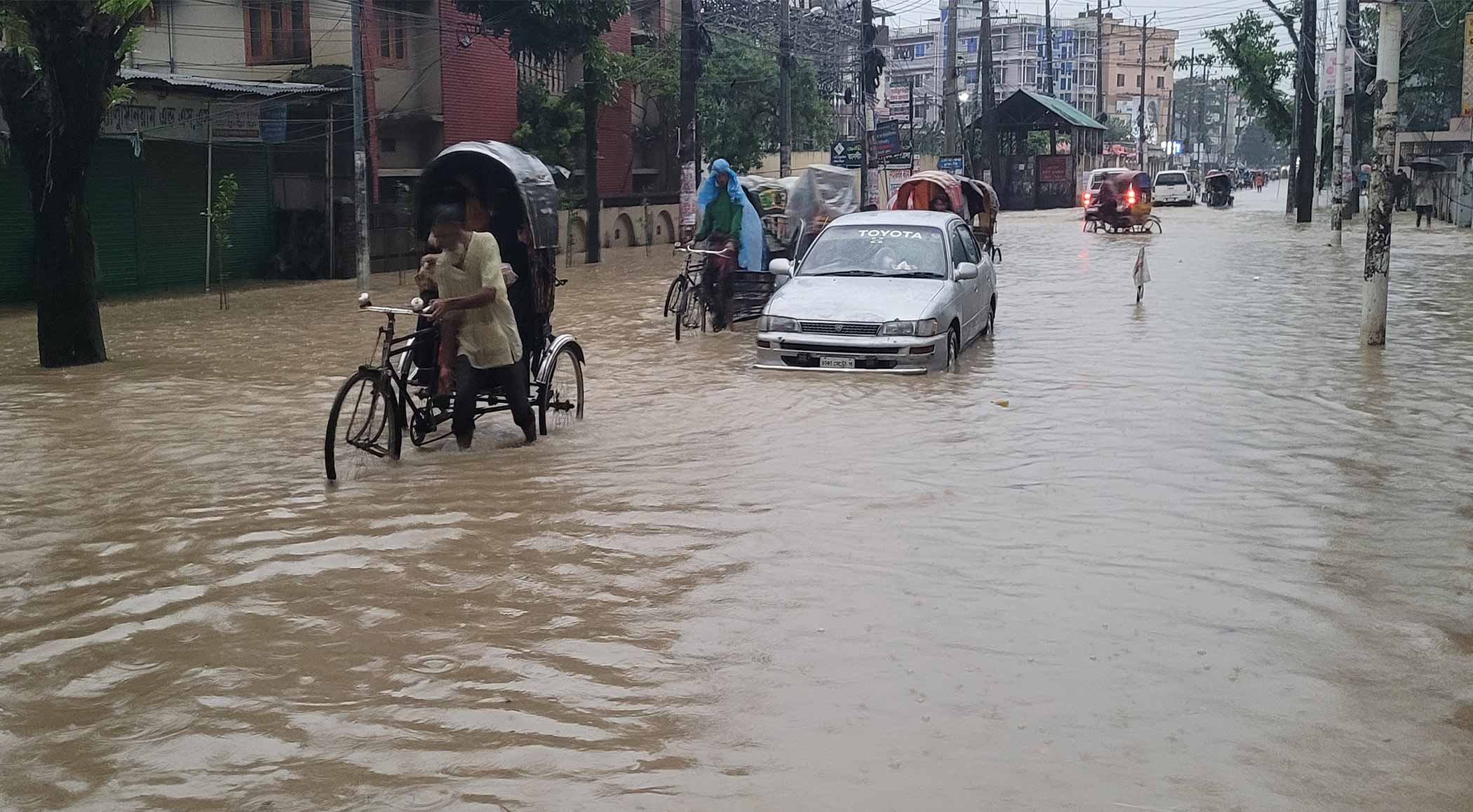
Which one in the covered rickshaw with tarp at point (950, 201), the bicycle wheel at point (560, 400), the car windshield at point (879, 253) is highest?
the covered rickshaw with tarp at point (950, 201)

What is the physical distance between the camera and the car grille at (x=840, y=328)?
1344cm

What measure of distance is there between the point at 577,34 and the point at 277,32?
654 cm

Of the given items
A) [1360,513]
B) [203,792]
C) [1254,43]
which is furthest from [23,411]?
[1254,43]

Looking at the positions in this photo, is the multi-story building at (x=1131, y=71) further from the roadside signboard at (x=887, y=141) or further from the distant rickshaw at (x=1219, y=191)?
the roadside signboard at (x=887, y=141)

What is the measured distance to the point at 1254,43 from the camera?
175 ft

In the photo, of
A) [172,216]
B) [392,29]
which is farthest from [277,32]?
[172,216]

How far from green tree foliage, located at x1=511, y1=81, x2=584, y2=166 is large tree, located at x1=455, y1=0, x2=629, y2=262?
196cm

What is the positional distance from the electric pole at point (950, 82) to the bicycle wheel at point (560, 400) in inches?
1581

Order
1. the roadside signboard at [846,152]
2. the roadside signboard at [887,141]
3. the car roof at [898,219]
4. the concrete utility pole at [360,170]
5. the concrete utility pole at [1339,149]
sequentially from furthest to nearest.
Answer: the roadside signboard at [887,141], the roadside signboard at [846,152], the concrete utility pole at [1339,149], the concrete utility pole at [360,170], the car roof at [898,219]

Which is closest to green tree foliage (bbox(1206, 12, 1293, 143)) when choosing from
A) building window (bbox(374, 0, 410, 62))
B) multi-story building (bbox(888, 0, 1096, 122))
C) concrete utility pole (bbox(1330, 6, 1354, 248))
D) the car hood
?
concrete utility pole (bbox(1330, 6, 1354, 248))

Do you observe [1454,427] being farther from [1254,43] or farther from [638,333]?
[1254,43]

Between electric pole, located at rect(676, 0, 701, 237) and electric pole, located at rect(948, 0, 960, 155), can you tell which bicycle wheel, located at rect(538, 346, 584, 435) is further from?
electric pole, located at rect(948, 0, 960, 155)

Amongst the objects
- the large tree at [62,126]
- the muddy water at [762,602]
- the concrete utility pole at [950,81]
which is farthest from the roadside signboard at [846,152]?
the muddy water at [762,602]

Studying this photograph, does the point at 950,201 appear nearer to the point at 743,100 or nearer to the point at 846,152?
the point at 846,152
